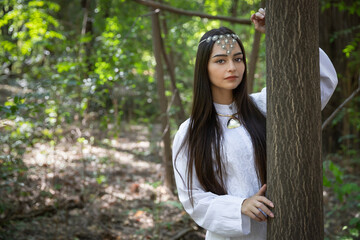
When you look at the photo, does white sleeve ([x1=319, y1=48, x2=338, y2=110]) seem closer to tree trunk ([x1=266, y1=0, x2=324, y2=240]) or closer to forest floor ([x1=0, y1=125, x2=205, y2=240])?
tree trunk ([x1=266, y1=0, x2=324, y2=240])

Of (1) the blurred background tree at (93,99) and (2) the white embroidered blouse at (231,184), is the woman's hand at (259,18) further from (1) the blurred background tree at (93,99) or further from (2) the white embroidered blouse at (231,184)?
(1) the blurred background tree at (93,99)

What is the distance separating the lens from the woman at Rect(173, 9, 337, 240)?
71.1 inches

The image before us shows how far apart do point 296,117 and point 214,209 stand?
0.61m

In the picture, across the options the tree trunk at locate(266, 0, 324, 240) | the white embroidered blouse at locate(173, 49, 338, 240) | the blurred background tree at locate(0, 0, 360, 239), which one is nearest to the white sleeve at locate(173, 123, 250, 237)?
the white embroidered blouse at locate(173, 49, 338, 240)

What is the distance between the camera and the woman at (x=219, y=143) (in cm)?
181

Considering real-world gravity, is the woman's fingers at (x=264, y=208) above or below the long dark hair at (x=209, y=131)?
below

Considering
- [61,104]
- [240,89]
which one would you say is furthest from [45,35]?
[240,89]

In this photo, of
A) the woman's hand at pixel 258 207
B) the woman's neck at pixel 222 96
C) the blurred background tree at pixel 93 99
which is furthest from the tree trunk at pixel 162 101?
the woman's hand at pixel 258 207

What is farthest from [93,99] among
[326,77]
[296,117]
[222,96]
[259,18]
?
[296,117]

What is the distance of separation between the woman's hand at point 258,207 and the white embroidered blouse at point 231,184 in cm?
7

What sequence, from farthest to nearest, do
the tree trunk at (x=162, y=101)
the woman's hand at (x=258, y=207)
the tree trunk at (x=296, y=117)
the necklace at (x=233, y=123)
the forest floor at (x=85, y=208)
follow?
the tree trunk at (x=162, y=101) < the forest floor at (x=85, y=208) < the necklace at (x=233, y=123) < the woman's hand at (x=258, y=207) < the tree trunk at (x=296, y=117)

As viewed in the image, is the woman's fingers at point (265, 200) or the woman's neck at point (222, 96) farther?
the woman's neck at point (222, 96)

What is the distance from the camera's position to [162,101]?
5188 mm

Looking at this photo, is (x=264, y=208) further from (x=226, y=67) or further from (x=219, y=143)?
(x=226, y=67)
